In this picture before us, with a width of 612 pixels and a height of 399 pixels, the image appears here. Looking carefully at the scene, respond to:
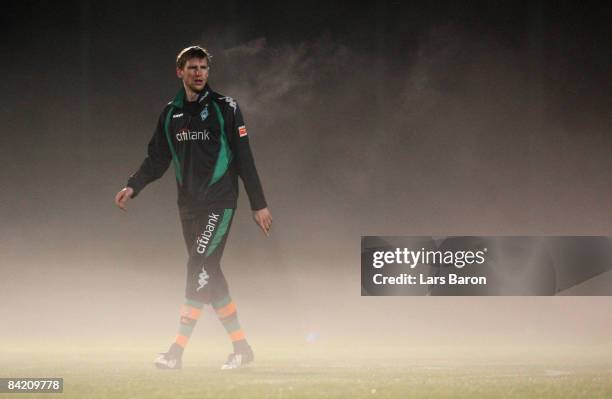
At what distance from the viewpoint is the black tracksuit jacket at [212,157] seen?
5.19 m

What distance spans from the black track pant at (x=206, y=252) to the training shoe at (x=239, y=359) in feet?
1.29

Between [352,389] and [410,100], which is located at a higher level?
[410,100]

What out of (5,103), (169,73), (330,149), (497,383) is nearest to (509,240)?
(330,149)

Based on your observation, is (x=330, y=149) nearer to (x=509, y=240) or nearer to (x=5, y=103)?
(x=509, y=240)

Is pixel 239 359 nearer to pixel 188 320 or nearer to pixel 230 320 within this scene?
pixel 230 320

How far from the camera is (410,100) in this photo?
6.82 m

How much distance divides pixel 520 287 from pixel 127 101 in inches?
136

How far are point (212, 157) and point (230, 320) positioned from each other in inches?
40.9

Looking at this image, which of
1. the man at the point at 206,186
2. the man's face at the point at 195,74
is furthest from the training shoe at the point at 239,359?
the man's face at the point at 195,74

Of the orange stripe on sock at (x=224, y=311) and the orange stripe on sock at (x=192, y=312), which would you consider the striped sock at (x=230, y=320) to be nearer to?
the orange stripe on sock at (x=224, y=311)

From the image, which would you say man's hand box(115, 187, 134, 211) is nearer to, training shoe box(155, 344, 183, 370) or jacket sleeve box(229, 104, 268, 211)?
jacket sleeve box(229, 104, 268, 211)

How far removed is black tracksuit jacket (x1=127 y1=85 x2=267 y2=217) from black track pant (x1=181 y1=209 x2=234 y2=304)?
0.06 meters

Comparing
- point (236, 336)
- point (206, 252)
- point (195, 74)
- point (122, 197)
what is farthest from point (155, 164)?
point (236, 336)

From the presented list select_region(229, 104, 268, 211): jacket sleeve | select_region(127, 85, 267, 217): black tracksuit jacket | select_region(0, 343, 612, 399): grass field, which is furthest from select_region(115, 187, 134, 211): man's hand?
select_region(0, 343, 612, 399): grass field
